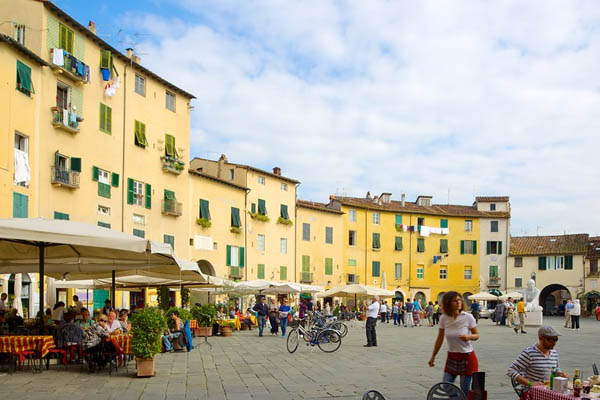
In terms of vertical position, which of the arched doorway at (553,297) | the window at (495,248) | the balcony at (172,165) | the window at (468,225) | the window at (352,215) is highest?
the balcony at (172,165)

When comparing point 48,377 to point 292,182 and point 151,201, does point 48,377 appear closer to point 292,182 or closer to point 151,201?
point 151,201

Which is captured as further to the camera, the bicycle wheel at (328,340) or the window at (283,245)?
the window at (283,245)

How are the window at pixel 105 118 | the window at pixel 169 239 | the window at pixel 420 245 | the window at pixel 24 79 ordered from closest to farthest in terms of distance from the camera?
the window at pixel 24 79
the window at pixel 105 118
the window at pixel 169 239
the window at pixel 420 245

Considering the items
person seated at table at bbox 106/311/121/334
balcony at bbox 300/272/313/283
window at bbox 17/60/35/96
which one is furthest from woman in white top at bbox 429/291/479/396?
balcony at bbox 300/272/313/283

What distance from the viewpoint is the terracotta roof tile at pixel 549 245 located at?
6619 centimetres

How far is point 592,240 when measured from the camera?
226 ft

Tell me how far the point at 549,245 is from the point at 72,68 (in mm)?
52797

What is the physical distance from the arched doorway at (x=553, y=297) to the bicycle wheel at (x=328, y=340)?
5480 cm

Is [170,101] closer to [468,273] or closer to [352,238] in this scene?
[352,238]

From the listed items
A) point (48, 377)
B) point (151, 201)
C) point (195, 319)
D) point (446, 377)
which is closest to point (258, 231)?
point (151, 201)

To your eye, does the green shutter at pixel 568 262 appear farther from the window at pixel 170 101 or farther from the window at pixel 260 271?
the window at pixel 170 101

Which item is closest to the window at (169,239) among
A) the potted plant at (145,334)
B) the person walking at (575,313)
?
the person walking at (575,313)

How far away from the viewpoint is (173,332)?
18625mm

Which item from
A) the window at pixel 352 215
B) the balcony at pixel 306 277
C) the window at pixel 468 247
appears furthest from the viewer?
the window at pixel 468 247
